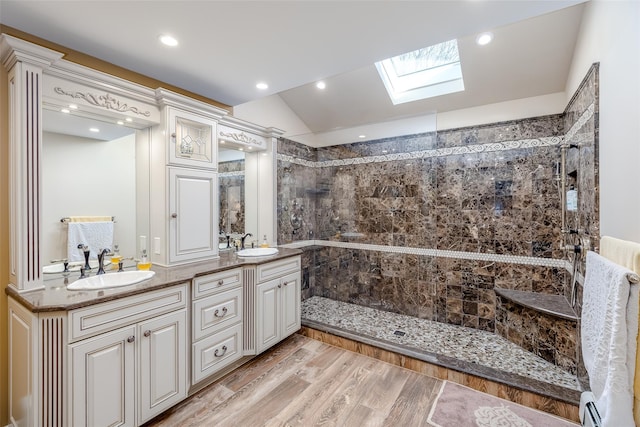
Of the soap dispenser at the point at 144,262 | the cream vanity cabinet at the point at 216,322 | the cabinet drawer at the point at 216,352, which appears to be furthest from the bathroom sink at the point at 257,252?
the soap dispenser at the point at 144,262

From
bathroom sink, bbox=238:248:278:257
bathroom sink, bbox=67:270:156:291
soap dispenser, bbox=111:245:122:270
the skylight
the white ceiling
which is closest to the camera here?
the white ceiling

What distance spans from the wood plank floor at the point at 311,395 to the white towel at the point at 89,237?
4.17 feet

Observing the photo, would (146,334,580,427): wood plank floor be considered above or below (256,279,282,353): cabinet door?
below

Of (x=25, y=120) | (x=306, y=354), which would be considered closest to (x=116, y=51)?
(x=25, y=120)

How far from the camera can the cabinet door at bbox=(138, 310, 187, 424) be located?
5.53ft

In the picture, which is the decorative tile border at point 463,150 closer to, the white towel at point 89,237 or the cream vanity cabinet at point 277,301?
the cream vanity cabinet at point 277,301

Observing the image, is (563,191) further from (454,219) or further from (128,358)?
(128,358)

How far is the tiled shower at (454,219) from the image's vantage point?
249 centimetres

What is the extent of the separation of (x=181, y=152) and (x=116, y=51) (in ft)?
2.54

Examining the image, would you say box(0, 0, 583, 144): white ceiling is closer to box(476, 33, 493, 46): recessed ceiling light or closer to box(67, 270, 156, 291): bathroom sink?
box(476, 33, 493, 46): recessed ceiling light

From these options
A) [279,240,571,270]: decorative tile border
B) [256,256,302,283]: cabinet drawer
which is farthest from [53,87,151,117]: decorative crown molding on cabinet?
[279,240,571,270]: decorative tile border

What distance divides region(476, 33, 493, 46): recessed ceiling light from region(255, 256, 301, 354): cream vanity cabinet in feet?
8.88

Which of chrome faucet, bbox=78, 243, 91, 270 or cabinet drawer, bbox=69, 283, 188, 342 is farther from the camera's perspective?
chrome faucet, bbox=78, 243, 91, 270

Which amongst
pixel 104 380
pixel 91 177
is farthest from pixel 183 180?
pixel 104 380
